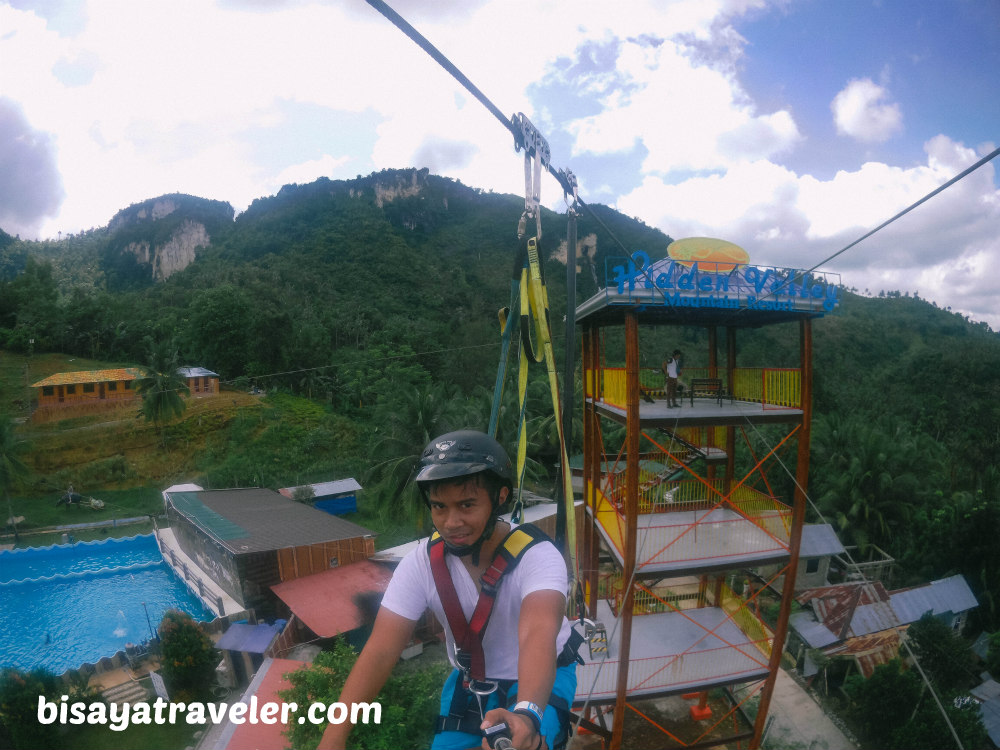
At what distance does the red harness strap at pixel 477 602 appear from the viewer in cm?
232

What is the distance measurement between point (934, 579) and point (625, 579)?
67.7 feet

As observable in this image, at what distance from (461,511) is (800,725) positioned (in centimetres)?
1497

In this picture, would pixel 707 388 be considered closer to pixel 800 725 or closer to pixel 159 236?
pixel 800 725

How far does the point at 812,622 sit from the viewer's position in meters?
16.8

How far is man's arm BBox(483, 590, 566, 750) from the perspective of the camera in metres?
1.77

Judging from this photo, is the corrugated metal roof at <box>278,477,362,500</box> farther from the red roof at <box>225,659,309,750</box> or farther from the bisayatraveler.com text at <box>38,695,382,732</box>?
the red roof at <box>225,659,309,750</box>

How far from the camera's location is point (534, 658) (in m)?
2.07

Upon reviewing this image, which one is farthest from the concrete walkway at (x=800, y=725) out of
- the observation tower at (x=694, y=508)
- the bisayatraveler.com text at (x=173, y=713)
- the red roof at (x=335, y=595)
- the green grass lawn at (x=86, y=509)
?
the green grass lawn at (x=86, y=509)

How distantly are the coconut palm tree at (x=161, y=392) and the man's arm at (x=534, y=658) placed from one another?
39.3 meters

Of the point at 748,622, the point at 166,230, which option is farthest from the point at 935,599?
the point at 166,230

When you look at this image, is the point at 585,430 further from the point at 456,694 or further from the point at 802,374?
the point at 456,694

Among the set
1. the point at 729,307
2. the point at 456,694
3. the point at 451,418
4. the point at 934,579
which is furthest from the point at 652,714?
the point at 934,579

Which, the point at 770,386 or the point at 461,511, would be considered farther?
the point at 770,386

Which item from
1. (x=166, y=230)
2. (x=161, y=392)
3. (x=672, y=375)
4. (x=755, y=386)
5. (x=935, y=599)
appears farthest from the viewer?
(x=166, y=230)
